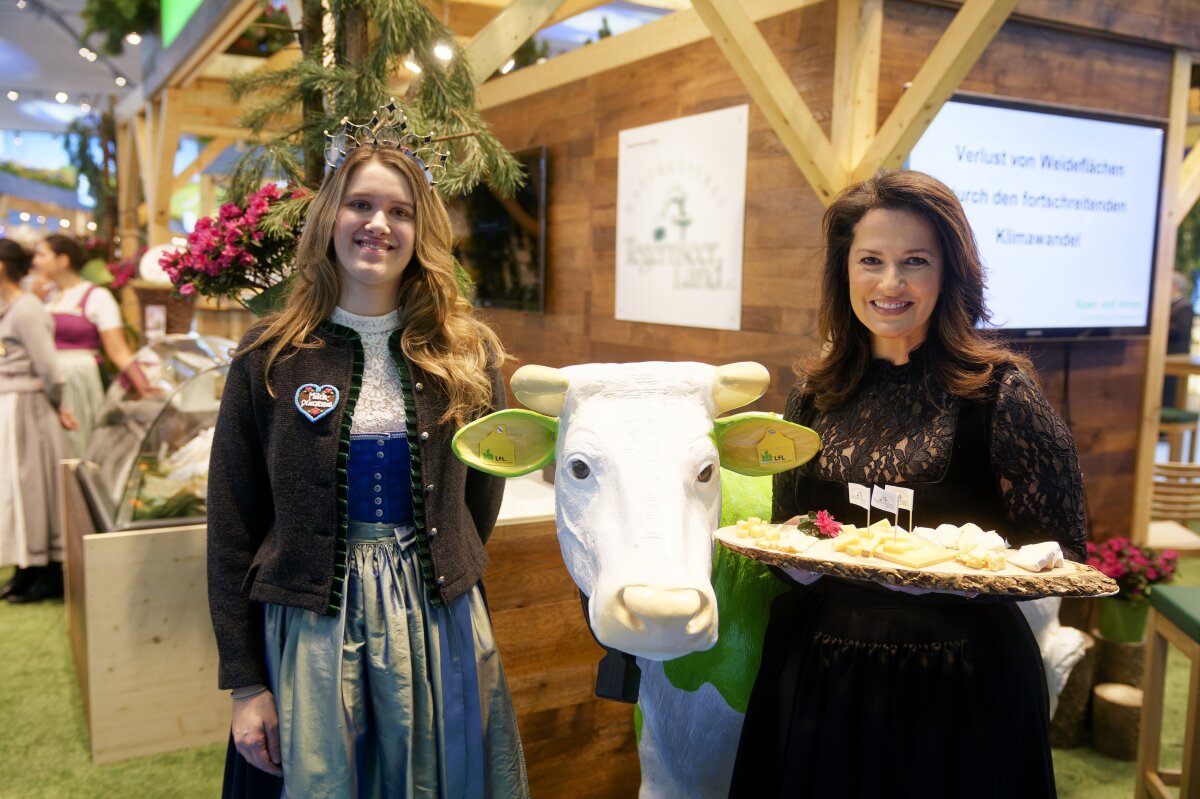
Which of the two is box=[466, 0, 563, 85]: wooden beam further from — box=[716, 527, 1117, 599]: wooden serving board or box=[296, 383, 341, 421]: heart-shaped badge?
box=[716, 527, 1117, 599]: wooden serving board

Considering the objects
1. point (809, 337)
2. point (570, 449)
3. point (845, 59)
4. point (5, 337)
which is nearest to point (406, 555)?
point (570, 449)

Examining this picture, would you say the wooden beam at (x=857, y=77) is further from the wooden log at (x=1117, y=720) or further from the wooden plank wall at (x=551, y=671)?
the wooden log at (x=1117, y=720)

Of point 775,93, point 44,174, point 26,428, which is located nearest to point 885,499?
point 775,93

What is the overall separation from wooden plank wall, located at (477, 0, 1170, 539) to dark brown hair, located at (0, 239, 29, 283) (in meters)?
2.80

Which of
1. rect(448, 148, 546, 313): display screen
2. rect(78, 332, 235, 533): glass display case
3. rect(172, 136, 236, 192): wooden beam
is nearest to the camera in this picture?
rect(78, 332, 235, 533): glass display case

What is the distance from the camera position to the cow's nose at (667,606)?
3.51ft

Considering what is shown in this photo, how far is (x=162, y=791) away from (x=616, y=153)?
3.26 meters

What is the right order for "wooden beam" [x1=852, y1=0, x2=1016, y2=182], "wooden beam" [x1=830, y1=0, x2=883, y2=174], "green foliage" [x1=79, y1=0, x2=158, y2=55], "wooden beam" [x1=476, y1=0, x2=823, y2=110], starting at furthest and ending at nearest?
"green foliage" [x1=79, y1=0, x2=158, y2=55]
"wooden beam" [x1=476, y1=0, x2=823, y2=110]
"wooden beam" [x1=830, y1=0, x2=883, y2=174]
"wooden beam" [x1=852, y1=0, x2=1016, y2=182]

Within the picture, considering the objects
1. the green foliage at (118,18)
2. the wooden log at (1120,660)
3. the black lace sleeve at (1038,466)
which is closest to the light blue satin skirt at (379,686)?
the black lace sleeve at (1038,466)

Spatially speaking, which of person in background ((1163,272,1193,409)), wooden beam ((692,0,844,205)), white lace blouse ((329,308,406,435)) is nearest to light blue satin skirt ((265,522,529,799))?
white lace blouse ((329,308,406,435))

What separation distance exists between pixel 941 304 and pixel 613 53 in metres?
3.27

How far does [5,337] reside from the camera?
4359 millimetres

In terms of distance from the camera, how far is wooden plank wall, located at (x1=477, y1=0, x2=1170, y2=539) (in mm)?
3209

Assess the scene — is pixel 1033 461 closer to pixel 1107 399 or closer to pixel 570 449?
pixel 570 449
